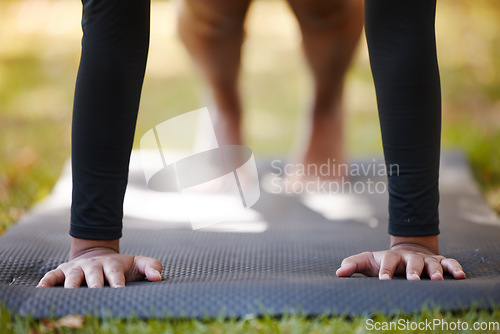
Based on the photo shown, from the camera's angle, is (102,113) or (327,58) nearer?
(102,113)

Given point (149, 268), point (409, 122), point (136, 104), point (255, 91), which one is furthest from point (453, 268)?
point (255, 91)

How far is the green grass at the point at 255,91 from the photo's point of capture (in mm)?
2416

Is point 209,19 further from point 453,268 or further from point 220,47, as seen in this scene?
point 453,268

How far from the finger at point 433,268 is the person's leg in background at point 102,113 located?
0.57 m

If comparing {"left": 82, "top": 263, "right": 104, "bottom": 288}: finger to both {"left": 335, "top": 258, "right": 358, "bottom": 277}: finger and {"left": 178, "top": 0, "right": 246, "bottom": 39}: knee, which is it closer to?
{"left": 335, "top": 258, "right": 358, "bottom": 277}: finger

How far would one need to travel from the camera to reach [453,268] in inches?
43.6

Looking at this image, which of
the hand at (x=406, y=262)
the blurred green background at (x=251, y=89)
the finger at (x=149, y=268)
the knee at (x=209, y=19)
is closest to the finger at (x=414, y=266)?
the hand at (x=406, y=262)

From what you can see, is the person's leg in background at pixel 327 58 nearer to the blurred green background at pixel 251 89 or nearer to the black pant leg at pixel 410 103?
the blurred green background at pixel 251 89

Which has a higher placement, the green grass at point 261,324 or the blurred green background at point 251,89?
the blurred green background at point 251,89

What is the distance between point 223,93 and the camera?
7.01 ft

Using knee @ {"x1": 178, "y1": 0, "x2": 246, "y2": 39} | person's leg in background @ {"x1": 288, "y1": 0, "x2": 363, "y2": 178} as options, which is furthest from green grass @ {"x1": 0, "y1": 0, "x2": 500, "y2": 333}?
knee @ {"x1": 178, "y1": 0, "x2": 246, "y2": 39}

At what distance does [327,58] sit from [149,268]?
1.14m

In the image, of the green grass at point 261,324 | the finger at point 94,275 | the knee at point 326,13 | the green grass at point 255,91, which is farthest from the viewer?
the green grass at point 255,91

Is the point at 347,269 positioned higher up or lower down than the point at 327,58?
Result: lower down
